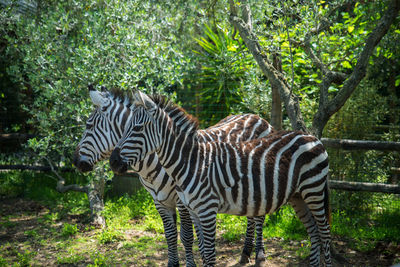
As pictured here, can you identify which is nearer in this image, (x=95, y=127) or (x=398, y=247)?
(x=95, y=127)

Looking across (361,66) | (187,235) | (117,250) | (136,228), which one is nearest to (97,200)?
(136,228)

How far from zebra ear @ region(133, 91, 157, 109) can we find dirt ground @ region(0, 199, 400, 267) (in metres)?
2.60

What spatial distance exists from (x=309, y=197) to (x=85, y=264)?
341 cm

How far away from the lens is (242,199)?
13.0 ft

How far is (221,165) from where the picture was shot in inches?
158

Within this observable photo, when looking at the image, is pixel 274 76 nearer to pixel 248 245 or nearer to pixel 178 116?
pixel 178 116

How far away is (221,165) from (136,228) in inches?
132

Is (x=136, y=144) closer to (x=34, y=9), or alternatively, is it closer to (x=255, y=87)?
(x=255, y=87)

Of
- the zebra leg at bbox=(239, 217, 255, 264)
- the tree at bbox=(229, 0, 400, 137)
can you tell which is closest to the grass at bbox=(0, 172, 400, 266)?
the zebra leg at bbox=(239, 217, 255, 264)

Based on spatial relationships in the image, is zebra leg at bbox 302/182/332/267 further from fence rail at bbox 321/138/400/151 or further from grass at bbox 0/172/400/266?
fence rail at bbox 321/138/400/151

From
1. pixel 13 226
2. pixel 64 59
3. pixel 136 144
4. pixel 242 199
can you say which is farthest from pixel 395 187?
pixel 13 226

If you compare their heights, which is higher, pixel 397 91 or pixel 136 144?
pixel 397 91

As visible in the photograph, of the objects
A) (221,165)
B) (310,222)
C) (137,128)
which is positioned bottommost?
(310,222)

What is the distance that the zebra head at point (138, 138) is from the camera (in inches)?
143
